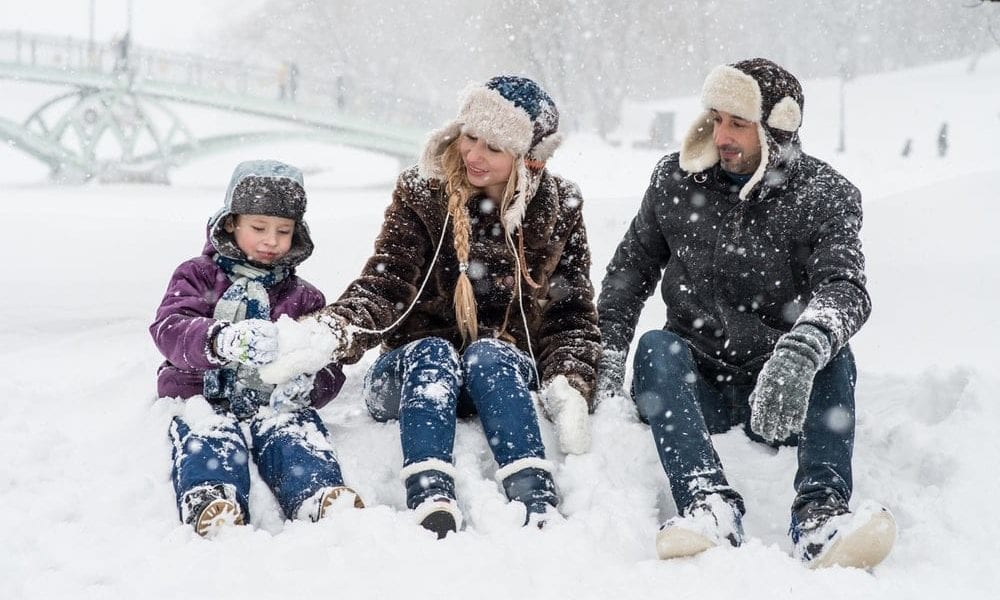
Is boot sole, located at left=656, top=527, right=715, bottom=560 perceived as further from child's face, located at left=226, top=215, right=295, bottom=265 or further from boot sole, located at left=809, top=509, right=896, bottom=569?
child's face, located at left=226, top=215, right=295, bottom=265

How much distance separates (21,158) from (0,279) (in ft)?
78.7

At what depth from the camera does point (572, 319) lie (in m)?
3.20

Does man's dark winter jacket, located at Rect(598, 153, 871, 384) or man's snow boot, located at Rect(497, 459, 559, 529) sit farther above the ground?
man's dark winter jacket, located at Rect(598, 153, 871, 384)

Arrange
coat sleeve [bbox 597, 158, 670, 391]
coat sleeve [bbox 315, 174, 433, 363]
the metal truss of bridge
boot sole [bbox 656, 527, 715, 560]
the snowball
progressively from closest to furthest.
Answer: boot sole [bbox 656, 527, 715, 560] → the snowball → coat sleeve [bbox 315, 174, 433, 363] → coat sleeve [bbox 597, 158, 670, 391] → the metal truss of bridge

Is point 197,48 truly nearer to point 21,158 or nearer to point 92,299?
point 21,158

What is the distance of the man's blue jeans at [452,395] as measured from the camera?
2.53 metres

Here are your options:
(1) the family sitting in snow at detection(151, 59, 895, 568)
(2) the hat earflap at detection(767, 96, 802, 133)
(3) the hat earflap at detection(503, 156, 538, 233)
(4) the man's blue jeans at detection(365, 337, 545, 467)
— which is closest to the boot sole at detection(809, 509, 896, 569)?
(1) the family sitting in snow at detection(151, 59, 895, 568)

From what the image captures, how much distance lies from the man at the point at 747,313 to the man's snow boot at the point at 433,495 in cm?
57

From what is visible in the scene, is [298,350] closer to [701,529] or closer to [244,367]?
[244,367]

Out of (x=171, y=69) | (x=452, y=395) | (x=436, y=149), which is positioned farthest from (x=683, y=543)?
(x=171, y=69)

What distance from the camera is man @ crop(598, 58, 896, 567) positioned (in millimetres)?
2324

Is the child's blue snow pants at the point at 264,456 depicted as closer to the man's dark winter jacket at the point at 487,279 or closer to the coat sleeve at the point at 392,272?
the coat sleeve at the point at 392,272

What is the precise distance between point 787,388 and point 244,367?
5.79 feet

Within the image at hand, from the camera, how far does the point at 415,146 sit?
22.2 metres
